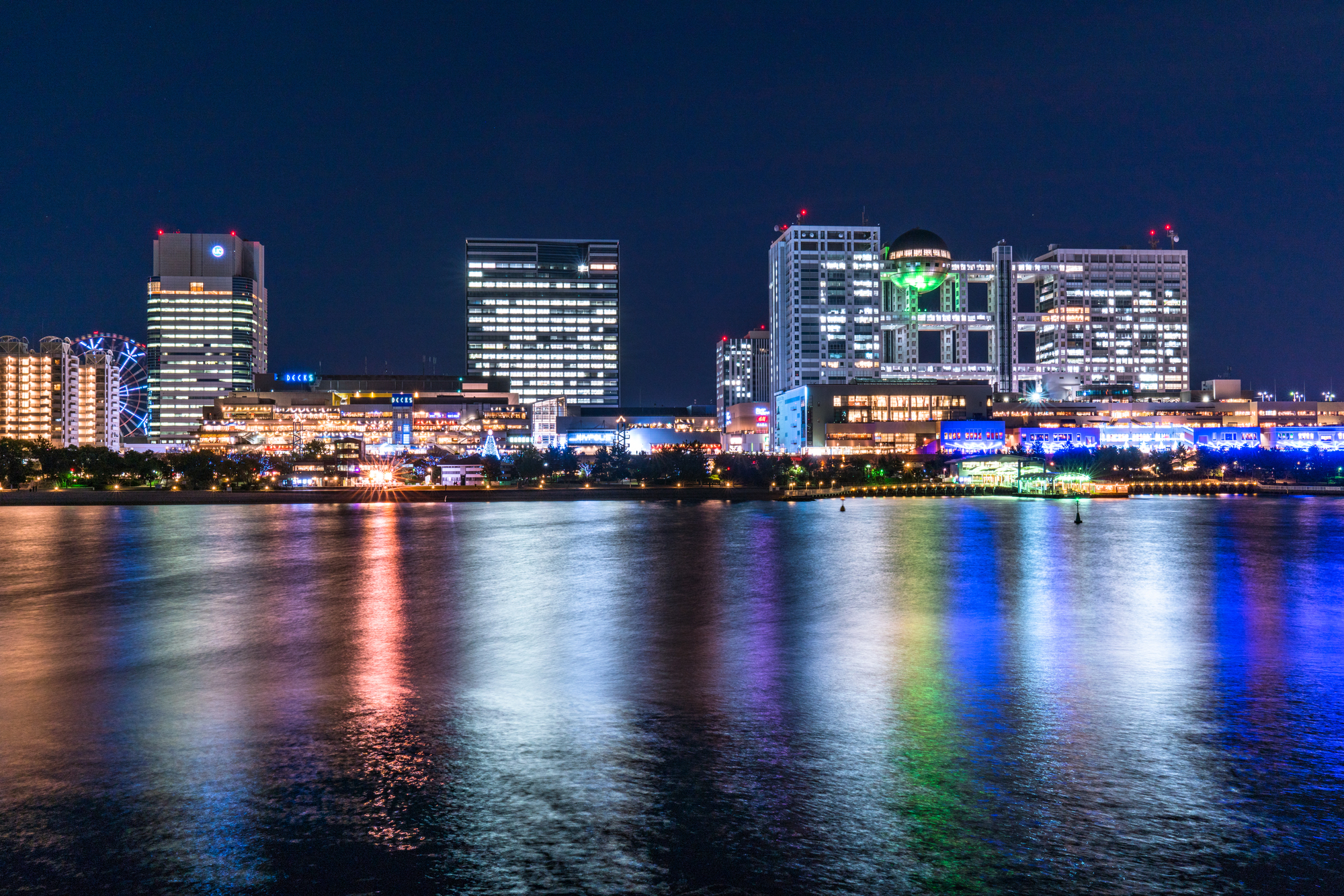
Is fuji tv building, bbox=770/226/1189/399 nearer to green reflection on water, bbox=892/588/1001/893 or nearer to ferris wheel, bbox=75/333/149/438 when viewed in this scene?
ferris wheel, bbox=75/333/149/438

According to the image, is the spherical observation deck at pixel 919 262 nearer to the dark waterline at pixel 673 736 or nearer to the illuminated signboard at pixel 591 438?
the illuminated signboard at pixel 591 438

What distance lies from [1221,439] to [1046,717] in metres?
148

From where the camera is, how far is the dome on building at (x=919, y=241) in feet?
600

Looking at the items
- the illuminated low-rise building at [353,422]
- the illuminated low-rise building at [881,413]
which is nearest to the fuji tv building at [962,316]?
the illuminated low-rise building at [881,413]

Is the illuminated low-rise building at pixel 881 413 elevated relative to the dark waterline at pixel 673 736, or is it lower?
elevated

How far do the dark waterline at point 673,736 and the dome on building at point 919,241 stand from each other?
15933 cm

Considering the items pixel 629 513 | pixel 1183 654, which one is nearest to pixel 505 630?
pixel 1183 654

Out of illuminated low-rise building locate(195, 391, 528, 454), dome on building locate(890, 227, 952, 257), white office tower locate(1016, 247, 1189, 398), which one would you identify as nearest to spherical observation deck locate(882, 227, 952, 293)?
dome on building locate(890, 227, 952, 257)

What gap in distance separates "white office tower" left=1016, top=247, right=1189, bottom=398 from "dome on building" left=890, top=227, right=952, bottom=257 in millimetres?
30936

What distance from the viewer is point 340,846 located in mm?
8680

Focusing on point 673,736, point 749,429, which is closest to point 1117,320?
point 749,429

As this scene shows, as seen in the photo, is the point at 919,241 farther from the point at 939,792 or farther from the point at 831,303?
the point at 939,792

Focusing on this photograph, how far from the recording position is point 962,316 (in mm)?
191500

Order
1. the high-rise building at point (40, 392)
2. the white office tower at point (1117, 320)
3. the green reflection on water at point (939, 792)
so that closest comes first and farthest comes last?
1. the green reflection on water at point (939, 792)
2. the high-rise building at point (40, 392)
3. the white office tower at point (1117, 320)
